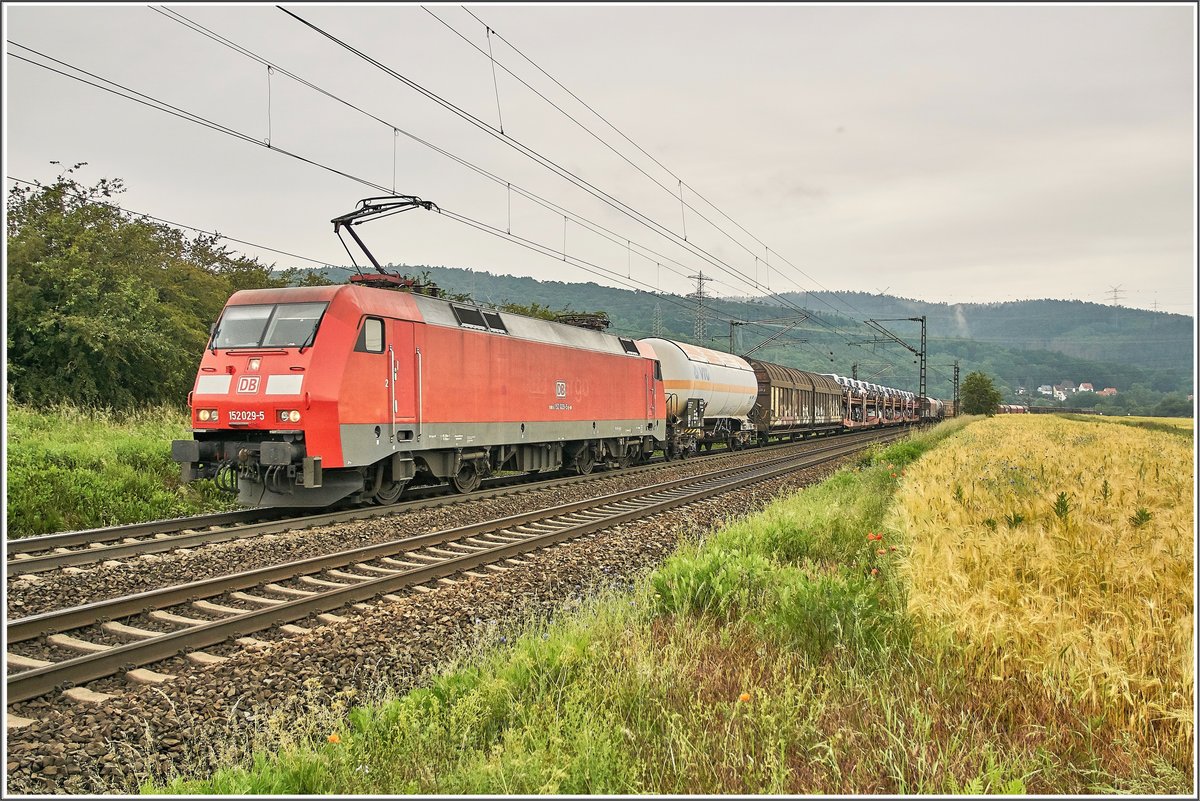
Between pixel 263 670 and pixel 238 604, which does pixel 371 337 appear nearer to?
pixel 238 604

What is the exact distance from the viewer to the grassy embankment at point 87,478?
12297mm

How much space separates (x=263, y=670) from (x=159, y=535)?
20.9 ft

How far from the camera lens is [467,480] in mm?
17422

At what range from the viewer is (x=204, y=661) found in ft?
20.8

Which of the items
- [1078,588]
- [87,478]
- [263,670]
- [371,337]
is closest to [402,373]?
[371,337]

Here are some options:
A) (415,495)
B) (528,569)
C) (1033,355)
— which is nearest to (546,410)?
(415,495)

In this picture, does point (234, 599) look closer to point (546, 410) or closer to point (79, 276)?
point (546, 410)

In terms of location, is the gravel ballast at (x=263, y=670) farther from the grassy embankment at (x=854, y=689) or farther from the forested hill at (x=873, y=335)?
the forested hill at (x=873, y=335)

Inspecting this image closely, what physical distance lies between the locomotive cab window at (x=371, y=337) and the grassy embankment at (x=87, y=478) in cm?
435

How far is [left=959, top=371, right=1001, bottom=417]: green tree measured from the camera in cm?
7500

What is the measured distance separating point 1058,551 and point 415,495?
13.2m

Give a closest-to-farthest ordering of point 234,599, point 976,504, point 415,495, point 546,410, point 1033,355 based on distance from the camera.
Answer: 1. point 976,504
2. point 234,599
3. point 415,495
4. point 546,410
5. point 1033,355

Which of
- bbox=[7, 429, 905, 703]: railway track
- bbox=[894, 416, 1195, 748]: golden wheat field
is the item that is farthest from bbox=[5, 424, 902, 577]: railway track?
bbox=[894, 416, 1195, 748]: golden wheat field

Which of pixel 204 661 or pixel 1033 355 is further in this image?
pixel 1033 355
